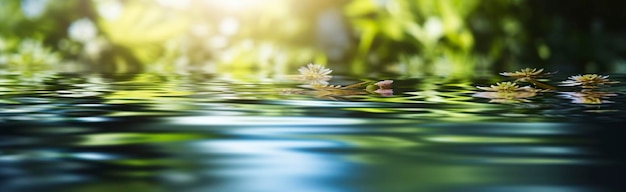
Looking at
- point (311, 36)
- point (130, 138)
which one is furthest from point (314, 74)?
point (311, 36)

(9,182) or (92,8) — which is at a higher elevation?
(92,8)

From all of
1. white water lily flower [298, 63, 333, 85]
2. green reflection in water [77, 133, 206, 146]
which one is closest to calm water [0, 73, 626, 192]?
green reflection in water [77, 133, 206, 146]

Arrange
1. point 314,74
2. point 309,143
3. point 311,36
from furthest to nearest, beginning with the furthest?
point 311,36 → point 314,74 → point 309,143

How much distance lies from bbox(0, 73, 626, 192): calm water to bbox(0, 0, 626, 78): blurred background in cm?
146

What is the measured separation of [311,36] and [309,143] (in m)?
2.51

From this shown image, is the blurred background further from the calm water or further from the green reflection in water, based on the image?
the green reflection in water

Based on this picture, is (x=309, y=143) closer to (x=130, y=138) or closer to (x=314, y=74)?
(x=130, y=138)

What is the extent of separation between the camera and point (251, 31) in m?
3.57

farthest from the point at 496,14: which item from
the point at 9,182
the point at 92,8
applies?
the point at 9,182

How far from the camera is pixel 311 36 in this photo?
344 centimetres

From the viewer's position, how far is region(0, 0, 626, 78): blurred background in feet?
10.6

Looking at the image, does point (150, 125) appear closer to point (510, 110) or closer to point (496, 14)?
point (510, 110)

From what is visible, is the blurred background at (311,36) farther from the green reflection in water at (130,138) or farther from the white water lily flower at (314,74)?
the green reflection in water at (130,138)

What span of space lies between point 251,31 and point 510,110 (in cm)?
227
